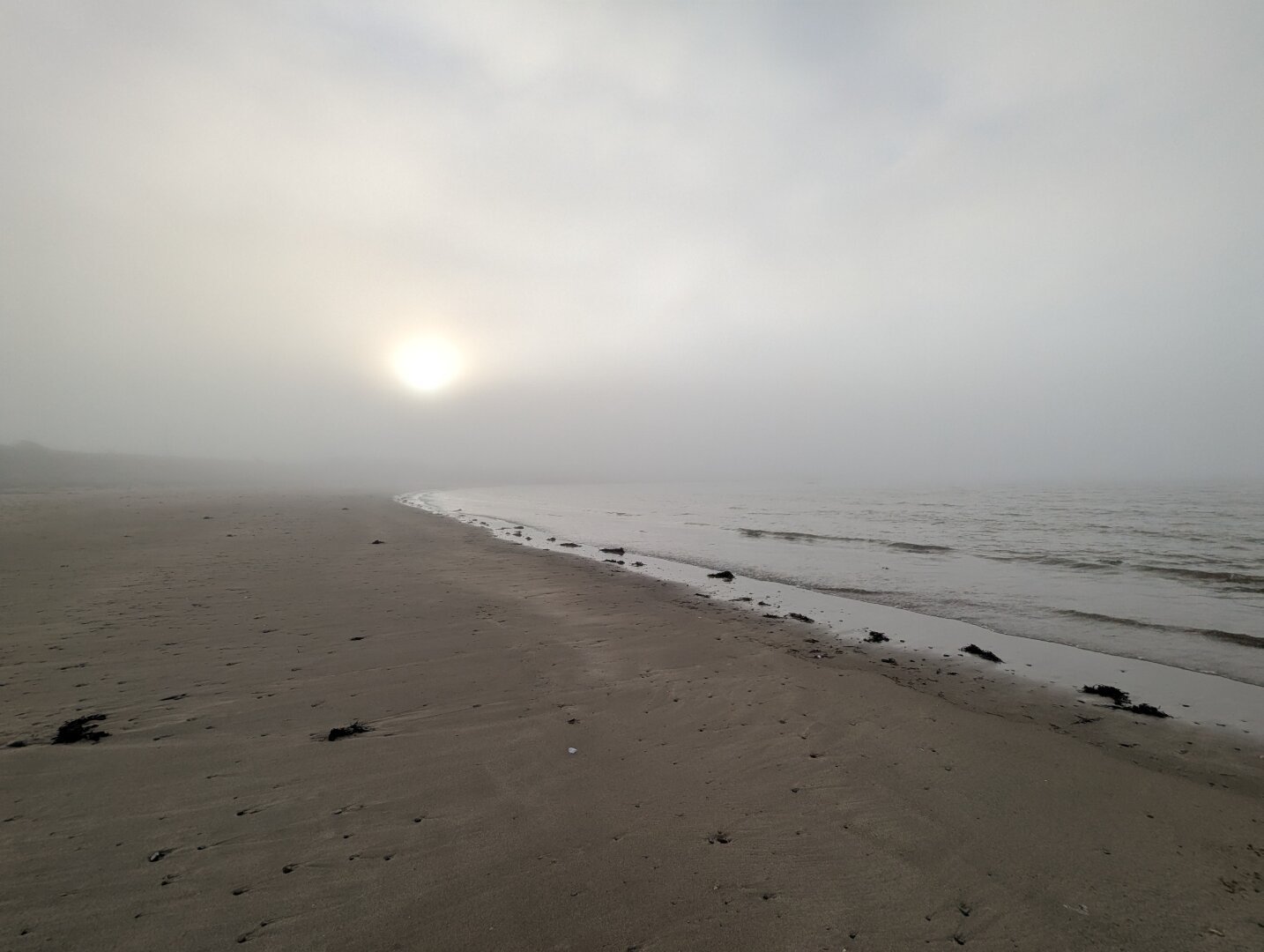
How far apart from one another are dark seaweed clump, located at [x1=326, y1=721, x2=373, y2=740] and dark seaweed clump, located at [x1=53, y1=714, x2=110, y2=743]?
83.7 inches

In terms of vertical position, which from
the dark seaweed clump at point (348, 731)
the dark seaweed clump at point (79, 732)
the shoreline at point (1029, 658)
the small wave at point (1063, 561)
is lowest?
the shoreline at point (1029, 658)

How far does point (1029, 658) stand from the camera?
30.1 ft

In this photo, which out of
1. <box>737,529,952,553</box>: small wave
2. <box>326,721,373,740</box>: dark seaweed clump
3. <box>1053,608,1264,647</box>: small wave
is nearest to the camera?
<box>326,721,373,740</box>: dark seaweed clump

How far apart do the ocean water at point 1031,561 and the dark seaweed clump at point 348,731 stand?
1202 cm

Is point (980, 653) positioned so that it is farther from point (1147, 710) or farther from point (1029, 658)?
point (1147, 710)

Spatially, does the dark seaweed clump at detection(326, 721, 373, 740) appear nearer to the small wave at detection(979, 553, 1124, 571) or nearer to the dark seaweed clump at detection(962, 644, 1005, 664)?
the dark seaweed clump at detection(962, 644, 1005, 664)

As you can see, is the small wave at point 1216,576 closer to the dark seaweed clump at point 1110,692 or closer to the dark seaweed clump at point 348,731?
the dark seaweed clump at point 1110,692

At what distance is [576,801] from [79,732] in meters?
5.11

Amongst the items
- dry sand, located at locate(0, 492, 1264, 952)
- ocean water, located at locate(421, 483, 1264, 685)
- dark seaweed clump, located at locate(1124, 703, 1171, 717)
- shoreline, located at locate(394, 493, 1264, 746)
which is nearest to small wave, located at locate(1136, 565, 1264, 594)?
ocean water, located at locate(421, 483, 1264, 685)

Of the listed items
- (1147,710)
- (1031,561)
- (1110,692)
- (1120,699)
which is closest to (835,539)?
(1031,561)

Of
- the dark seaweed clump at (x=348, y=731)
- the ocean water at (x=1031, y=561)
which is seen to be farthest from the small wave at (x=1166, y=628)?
the dark seaweed clump at (x=348, y=731)

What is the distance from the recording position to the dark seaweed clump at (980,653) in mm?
9016

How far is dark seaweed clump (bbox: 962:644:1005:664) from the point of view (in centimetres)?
902

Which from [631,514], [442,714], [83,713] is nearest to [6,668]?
[83,713]
